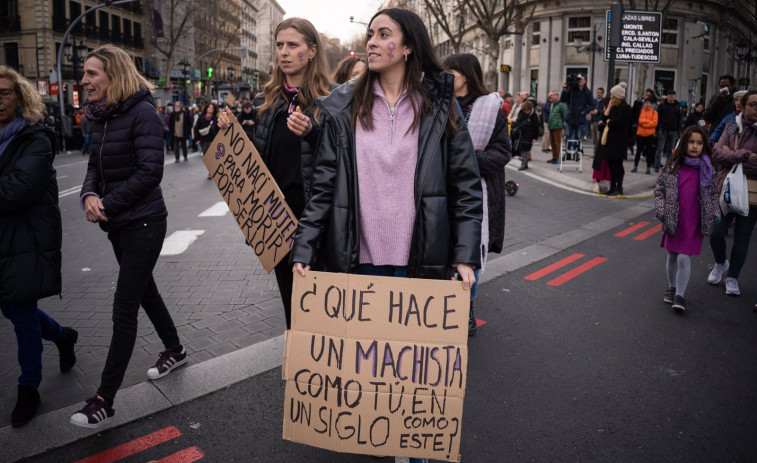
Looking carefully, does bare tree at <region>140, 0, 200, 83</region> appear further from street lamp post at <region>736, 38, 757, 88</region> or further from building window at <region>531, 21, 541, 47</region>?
street lamp post at <region>736, 38, 757, 88</region>

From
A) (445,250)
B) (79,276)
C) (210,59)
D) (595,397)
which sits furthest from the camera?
(210,59)

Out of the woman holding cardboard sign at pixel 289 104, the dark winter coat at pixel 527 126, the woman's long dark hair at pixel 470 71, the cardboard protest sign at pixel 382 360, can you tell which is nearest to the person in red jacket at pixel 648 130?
the dark winter coat at pixel 527 126

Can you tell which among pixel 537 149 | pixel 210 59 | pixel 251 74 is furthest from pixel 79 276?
pixel 251 74

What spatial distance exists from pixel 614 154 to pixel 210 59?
2833 inches

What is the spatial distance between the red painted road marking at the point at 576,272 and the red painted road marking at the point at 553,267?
0.17m

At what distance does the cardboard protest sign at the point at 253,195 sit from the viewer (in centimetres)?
339

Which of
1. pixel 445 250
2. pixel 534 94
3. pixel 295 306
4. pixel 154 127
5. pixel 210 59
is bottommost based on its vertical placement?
pixel 295 306

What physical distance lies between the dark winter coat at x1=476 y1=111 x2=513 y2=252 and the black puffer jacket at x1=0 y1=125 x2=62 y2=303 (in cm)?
278

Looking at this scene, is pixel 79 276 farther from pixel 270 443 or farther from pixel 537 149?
pixel 537 149

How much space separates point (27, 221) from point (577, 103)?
16331 mm

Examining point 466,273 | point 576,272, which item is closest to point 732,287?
point 576,272

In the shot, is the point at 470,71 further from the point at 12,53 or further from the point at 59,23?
the point at 12,53

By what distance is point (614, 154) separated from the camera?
1106 centimetres

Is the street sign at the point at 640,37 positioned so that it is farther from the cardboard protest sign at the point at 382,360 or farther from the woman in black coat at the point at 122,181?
the cardboard protest sign at the point at 382,360
